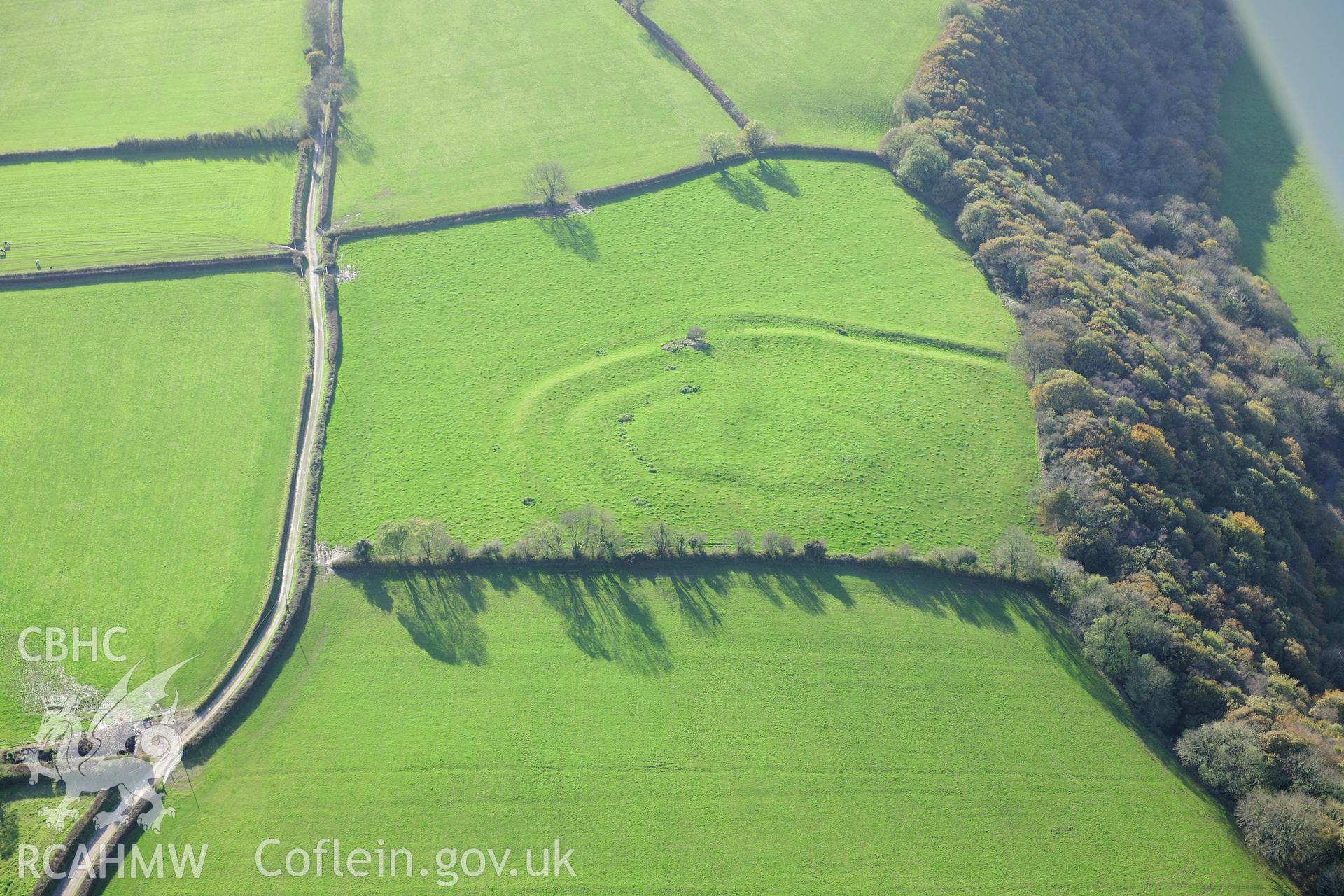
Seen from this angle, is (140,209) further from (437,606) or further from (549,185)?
(437,606)

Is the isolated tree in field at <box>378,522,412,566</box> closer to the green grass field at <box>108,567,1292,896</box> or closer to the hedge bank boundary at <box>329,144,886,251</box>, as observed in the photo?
the green grass field at <box>108,567,1292,896</box>

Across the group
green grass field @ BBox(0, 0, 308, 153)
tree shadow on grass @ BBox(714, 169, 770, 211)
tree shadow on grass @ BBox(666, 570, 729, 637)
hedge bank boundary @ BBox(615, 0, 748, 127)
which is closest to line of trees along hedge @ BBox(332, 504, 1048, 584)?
tree shadow on grass @ BBox(666, 570, 729, 637)

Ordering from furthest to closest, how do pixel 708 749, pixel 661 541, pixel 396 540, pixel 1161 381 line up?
pixel 1161 381 → pixel 661 541 → pixel 396 540 → pixel 708 749

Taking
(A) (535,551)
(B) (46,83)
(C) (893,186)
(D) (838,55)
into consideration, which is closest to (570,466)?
(A) (535,551)

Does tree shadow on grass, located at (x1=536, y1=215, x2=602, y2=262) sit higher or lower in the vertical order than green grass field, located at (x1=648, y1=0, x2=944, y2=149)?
lower

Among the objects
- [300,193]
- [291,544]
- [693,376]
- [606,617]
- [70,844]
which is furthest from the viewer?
[300,193]

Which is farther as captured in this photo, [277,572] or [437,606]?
[277,572]

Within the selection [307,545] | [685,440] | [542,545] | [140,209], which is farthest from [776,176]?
[140,209]

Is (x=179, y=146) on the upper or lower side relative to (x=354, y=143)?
lower
